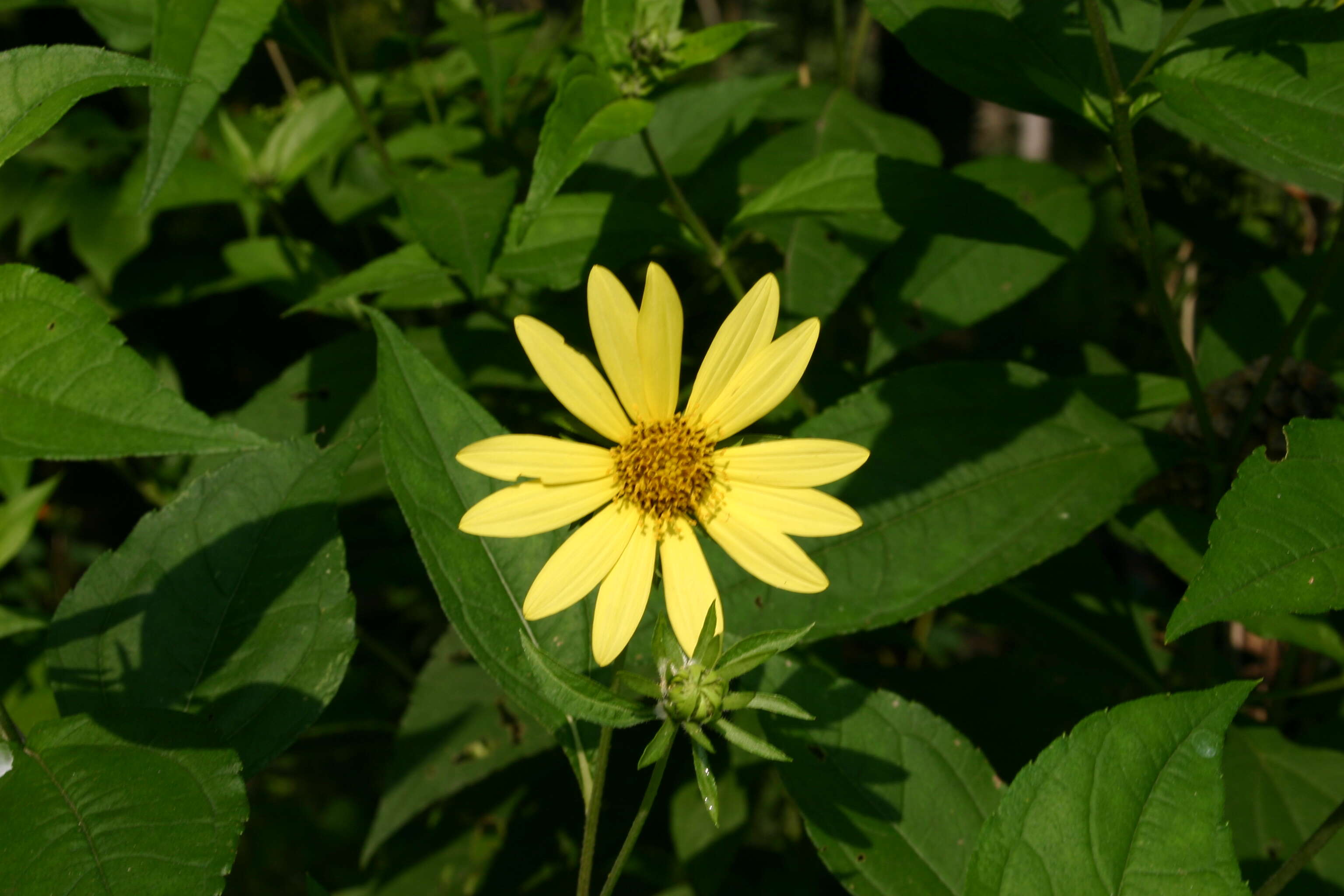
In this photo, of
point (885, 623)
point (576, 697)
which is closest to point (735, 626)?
point (885, 623)

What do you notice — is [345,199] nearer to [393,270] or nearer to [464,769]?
[393,270]

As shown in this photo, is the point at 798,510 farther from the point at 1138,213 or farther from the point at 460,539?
the point at 1138,213

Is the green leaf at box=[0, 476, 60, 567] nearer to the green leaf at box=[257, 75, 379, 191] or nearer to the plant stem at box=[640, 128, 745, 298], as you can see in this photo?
the green leaf at box=[257, 75, 379, 191]

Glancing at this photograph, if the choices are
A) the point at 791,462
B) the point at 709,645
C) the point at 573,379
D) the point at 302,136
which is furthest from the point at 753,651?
the point at 302,136

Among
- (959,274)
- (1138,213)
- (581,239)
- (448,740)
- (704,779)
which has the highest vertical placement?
(1138,213)

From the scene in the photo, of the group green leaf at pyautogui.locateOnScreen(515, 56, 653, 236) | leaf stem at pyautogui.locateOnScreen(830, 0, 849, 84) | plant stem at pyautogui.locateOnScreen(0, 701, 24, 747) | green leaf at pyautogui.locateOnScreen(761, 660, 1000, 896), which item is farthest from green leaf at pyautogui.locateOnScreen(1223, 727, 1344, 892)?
plant stem at pyautogui.locateOnScreen(0, 701, 24, 747)

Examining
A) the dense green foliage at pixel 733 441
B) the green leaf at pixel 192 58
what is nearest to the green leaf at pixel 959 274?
the dense green foliage at pixel 733 441
